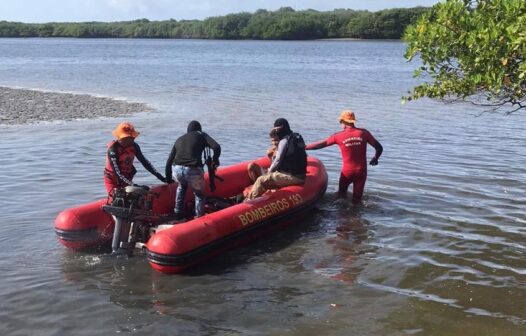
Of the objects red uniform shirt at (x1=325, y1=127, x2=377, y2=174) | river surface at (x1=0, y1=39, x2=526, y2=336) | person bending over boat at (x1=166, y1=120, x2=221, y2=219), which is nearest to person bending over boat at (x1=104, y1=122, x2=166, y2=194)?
person bending over boat at (x1=166, y1=120, x2=221, y2=219)

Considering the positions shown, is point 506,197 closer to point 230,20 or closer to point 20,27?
point 230,20

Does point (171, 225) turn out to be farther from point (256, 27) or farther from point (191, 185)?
point (256, 27)

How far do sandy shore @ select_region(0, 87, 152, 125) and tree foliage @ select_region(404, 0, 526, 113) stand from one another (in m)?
13.6

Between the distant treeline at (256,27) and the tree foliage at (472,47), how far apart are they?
70057 millimetres

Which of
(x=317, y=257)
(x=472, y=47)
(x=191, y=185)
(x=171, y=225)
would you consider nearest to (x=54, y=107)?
(x=191, y=185)

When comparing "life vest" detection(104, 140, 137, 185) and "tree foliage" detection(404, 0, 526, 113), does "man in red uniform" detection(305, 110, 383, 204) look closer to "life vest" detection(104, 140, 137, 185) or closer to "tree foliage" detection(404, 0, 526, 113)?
"tree foliage" detection(404, 0, 526, 113)

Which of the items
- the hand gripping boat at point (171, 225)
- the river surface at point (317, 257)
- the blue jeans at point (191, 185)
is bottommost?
the river surface at point (317, 257)

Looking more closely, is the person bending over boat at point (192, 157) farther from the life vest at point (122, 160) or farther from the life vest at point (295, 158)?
the life vest at point (295, 158)

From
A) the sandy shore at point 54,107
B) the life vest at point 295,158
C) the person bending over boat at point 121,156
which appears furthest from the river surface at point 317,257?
the sandy shore at point 54,107

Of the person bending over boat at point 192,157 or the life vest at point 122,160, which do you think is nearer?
the life vest at point 122,160

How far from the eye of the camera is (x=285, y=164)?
28.2 ft

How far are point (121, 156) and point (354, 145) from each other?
364 centimetres

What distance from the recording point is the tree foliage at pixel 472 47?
16.5 feet

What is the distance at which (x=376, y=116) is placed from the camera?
18766 mm
